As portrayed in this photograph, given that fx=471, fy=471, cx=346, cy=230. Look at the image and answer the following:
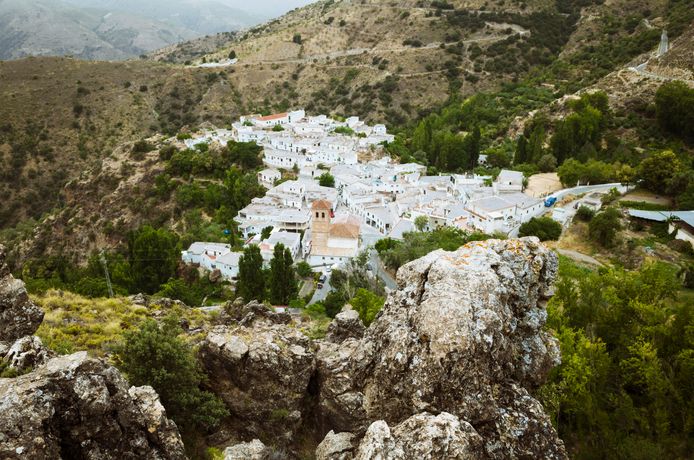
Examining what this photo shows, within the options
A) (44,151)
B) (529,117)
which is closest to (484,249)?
(529,117)

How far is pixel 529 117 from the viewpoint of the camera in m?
76.9

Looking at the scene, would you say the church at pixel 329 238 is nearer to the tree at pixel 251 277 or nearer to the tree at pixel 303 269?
the tree at pixel 303 269

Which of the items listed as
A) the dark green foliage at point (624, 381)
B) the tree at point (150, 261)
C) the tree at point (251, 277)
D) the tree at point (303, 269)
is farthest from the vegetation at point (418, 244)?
the tree at point (150, 261)

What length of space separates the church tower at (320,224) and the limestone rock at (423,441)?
41.4m

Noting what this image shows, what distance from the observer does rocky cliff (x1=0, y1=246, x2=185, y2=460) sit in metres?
6.86

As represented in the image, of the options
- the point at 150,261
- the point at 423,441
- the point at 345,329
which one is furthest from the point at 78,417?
the point at 150,261

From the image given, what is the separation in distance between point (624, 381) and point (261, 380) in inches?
528

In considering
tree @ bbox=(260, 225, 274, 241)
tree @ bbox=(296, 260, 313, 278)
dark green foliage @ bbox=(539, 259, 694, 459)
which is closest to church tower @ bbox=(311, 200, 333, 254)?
tree @ bbox=(296, 260, 313, 278)

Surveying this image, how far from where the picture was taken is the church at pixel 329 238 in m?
47.4

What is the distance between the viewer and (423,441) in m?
7.10

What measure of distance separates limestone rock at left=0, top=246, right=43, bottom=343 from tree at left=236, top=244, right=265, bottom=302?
87.3 feet

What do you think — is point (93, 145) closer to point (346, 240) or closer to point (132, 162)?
point (132, 162)

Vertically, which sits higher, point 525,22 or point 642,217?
point 525,22

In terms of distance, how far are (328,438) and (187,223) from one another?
56656mm
